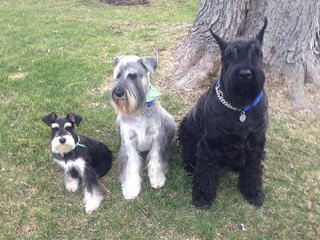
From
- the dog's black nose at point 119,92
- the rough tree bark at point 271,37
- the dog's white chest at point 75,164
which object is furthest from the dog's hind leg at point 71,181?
the rough tree bark at point 271,37

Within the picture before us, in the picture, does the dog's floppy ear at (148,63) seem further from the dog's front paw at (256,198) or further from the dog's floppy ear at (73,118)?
Result: the dog's front paw at (256,198)

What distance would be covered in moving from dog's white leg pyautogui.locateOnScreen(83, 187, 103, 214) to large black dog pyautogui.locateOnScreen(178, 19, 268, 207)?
1109 mm

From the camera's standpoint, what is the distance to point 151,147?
5.05 m

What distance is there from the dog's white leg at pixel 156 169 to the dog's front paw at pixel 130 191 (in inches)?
9.6

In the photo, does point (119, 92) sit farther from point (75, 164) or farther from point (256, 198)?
point (256, 198)

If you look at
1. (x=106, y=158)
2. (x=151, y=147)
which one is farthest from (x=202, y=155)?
(x=106, y=158)

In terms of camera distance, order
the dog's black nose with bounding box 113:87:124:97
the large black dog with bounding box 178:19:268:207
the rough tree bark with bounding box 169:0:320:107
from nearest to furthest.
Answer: the large black dog with bounding box 178:19:268:207 < the dog's black nose with bounding box 113:87:124:97 < the rough tree bark with bounding box 169:0:320:107

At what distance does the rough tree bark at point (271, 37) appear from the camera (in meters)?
5.94

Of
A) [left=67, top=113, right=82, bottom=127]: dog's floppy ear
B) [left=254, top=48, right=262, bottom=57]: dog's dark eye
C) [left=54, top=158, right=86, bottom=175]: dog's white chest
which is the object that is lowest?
[left=54, top=158, right=86, bottom=175]: dog's white chest

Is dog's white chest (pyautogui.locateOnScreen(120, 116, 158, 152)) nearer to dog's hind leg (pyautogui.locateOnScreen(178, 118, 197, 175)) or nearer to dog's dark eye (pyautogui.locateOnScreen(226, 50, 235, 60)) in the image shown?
dog's hind leg (pyautogui.locateOnScreen(178, 118, 197, 175))

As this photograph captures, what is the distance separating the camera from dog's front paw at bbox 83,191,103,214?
182 inches

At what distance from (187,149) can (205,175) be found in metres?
0.65

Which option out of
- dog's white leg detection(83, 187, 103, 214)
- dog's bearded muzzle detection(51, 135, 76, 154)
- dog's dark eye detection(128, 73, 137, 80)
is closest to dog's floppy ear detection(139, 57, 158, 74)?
dog's dark eye detection(128, 73, 137, 80)

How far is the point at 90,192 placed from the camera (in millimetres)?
4660
